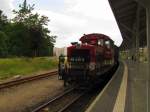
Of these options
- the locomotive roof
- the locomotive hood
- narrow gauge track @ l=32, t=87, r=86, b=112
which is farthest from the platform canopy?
narrow gauge track @ l=32, t=87, r=86, b=112

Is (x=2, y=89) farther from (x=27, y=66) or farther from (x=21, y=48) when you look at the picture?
(x=21, y=48)

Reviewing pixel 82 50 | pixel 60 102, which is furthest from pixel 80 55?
pixel 60 102

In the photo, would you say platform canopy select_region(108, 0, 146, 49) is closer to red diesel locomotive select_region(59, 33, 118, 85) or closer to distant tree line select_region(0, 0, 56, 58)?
red diesel locomotive select_region(59, 33, 118, 85)

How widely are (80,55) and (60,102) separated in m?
4.19

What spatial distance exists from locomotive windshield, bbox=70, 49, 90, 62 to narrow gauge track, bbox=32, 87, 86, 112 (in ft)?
5.69

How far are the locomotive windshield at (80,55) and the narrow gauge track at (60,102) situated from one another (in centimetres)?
173

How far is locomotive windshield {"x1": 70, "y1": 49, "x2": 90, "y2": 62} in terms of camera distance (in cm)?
2000

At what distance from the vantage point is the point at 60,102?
1661 cm

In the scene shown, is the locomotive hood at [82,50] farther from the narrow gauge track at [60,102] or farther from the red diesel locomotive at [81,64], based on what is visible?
the narrow gauge track at [60,102]

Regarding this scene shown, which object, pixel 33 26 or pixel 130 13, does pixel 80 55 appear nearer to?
pixel 130 13

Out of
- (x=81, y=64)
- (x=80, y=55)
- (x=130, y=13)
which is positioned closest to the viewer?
(x=81, y=64)

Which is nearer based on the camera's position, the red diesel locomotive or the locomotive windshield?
the red diesel locomotive

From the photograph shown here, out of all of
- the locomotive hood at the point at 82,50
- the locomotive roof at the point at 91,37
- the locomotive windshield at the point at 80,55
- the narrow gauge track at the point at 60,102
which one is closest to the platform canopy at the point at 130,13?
the locomotive roof at the point at 91,37

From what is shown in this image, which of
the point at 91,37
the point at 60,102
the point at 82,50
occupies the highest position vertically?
the point at 91,37
